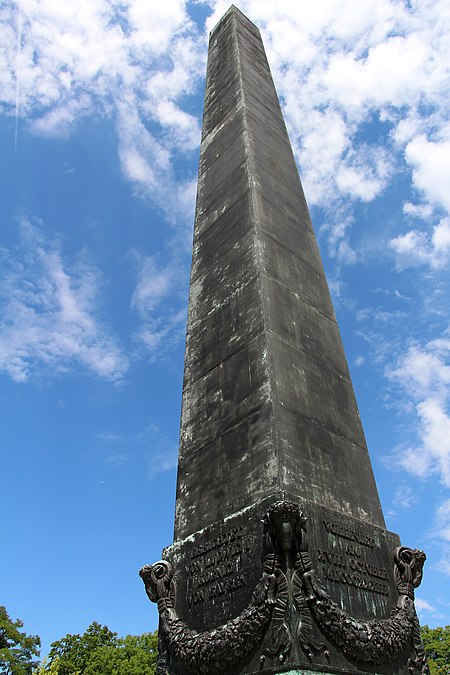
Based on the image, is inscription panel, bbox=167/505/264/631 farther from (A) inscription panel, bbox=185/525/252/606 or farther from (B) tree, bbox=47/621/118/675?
(B) tree, bbox=47/621/118/675

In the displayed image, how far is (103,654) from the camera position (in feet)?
117

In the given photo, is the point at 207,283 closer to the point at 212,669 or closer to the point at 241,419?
the point at 241,419

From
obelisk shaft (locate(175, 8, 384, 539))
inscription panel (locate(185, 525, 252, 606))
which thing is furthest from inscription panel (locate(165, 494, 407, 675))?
obelisk shaft (locate(175, 8, 384, 539))

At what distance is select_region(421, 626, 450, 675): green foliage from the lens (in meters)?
33.7

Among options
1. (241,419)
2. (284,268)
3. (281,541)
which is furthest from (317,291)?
(281,541)

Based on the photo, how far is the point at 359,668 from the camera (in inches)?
209

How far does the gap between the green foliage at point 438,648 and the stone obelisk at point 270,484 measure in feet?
106

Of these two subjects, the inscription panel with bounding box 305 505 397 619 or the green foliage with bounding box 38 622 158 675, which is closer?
the inscription panel with bounding box 305 505 397 619

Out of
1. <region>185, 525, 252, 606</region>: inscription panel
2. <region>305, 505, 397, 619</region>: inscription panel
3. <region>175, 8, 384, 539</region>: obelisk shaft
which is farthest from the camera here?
<region>175, 8, 384, 539</region>: obelisk shaft

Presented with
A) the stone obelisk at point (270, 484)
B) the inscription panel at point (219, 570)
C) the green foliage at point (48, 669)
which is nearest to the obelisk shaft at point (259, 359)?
the stone obelisk at point (270, 484)

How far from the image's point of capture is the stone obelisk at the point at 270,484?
5.31m

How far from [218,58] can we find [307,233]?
282 inches

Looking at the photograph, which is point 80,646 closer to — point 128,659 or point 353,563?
point 128,659

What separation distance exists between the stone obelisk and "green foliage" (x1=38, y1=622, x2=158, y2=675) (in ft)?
100
